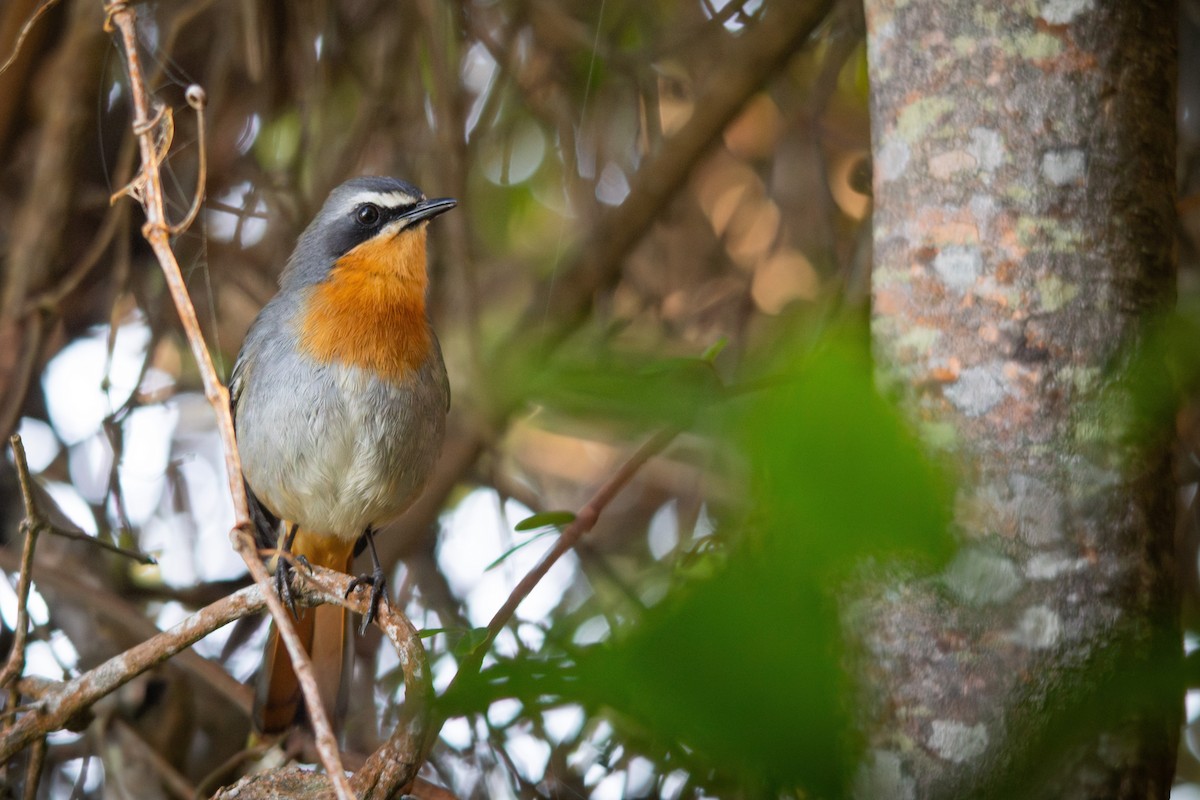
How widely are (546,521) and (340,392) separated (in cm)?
113

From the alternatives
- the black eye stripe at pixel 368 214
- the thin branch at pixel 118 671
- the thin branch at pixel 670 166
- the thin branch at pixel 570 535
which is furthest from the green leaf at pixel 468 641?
the black eye stripe at pixel 368 214

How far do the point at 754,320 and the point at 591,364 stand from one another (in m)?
3.85

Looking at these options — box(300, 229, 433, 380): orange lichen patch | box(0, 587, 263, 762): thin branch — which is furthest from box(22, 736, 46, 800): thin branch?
box(300, 229, 433, 380): orange lichen patch

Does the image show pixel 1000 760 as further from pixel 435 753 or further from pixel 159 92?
pixel 159 92

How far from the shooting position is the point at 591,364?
969 millimetres

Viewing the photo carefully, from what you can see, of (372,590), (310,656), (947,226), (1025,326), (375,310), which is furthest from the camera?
(310,656)

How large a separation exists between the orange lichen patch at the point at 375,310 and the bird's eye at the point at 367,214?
87mm

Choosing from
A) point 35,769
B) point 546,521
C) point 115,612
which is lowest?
point 546,521

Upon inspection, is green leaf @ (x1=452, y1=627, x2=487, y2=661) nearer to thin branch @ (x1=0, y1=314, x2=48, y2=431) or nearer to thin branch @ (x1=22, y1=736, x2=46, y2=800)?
thin branch @ (x1=22, y1=736, x2=46, y2=800)

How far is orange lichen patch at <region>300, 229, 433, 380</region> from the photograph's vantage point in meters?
3.38

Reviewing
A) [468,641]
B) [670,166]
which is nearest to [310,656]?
[468,641]

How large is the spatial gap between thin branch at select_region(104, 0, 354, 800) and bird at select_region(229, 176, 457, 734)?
1.03 meters

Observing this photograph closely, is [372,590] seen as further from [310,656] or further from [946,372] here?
[946,372]

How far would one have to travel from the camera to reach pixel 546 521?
2461 mm
